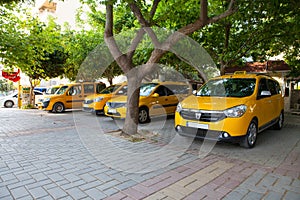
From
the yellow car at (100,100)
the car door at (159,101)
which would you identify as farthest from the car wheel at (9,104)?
the car door at (159,101)

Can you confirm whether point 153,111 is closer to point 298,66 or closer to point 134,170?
point 134,170

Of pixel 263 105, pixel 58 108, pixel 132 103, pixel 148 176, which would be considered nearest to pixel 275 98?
pixel 263 105

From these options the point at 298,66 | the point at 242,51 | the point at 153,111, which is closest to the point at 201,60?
the point at 242,51

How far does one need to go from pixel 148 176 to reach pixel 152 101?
517cm

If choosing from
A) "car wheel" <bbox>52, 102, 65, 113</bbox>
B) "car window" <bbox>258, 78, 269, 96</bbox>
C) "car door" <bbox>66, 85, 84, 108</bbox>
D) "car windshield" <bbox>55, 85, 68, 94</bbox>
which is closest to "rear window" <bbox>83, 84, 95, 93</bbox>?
"car door" <bbox>66, 85, 84, 108</bbox>

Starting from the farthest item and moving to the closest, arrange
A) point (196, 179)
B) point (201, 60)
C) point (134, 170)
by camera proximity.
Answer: point (201, 60)
point (134, 170)
point (196, 179)

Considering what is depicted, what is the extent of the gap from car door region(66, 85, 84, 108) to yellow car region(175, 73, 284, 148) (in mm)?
8390

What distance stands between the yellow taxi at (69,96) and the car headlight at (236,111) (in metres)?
9.56

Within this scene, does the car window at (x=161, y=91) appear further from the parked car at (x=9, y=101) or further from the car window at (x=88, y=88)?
the parked car at (x=9, y=101)

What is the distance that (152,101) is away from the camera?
8.62 meters

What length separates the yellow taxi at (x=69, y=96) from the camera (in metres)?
12.0

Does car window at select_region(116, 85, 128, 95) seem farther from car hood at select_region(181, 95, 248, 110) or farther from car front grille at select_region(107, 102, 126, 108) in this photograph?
car hood at select_region(181, 95, 248, 110)

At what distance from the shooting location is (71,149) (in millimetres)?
5066

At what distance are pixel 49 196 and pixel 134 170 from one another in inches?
56.2
